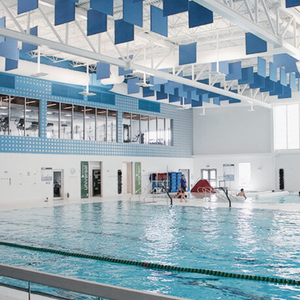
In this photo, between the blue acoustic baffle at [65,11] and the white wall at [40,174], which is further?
the white wall at [40,174]

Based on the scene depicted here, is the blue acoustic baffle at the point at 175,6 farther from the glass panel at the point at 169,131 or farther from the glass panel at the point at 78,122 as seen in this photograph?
the glass panel at the point at 169,131

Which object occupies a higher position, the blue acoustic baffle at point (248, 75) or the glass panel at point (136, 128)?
the blue acoustic baffle at point (248, 75)

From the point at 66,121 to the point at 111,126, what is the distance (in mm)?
3866

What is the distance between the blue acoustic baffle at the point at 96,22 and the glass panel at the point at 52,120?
505 inches

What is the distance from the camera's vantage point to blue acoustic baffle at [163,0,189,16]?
10927 mm

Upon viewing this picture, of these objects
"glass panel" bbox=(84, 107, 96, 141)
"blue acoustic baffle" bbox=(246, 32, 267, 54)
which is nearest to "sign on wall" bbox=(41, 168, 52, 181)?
"glass panel" bbox=(84, 107, 96, 141)

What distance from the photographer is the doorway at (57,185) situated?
26130mm

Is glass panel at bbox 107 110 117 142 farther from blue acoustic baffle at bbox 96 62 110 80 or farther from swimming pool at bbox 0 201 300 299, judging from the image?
swimming pool at bbox 0 201 300 299

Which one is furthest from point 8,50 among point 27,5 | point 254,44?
point 254,44

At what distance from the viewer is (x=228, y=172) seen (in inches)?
1420

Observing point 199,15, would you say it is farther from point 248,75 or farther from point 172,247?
point 248,75

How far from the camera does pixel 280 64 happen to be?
19297 millimetres

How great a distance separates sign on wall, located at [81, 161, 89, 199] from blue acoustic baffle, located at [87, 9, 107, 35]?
15.1 meters

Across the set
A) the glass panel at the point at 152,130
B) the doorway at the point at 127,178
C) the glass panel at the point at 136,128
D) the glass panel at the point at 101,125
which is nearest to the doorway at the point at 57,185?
the glass panel at the point at 101,125
